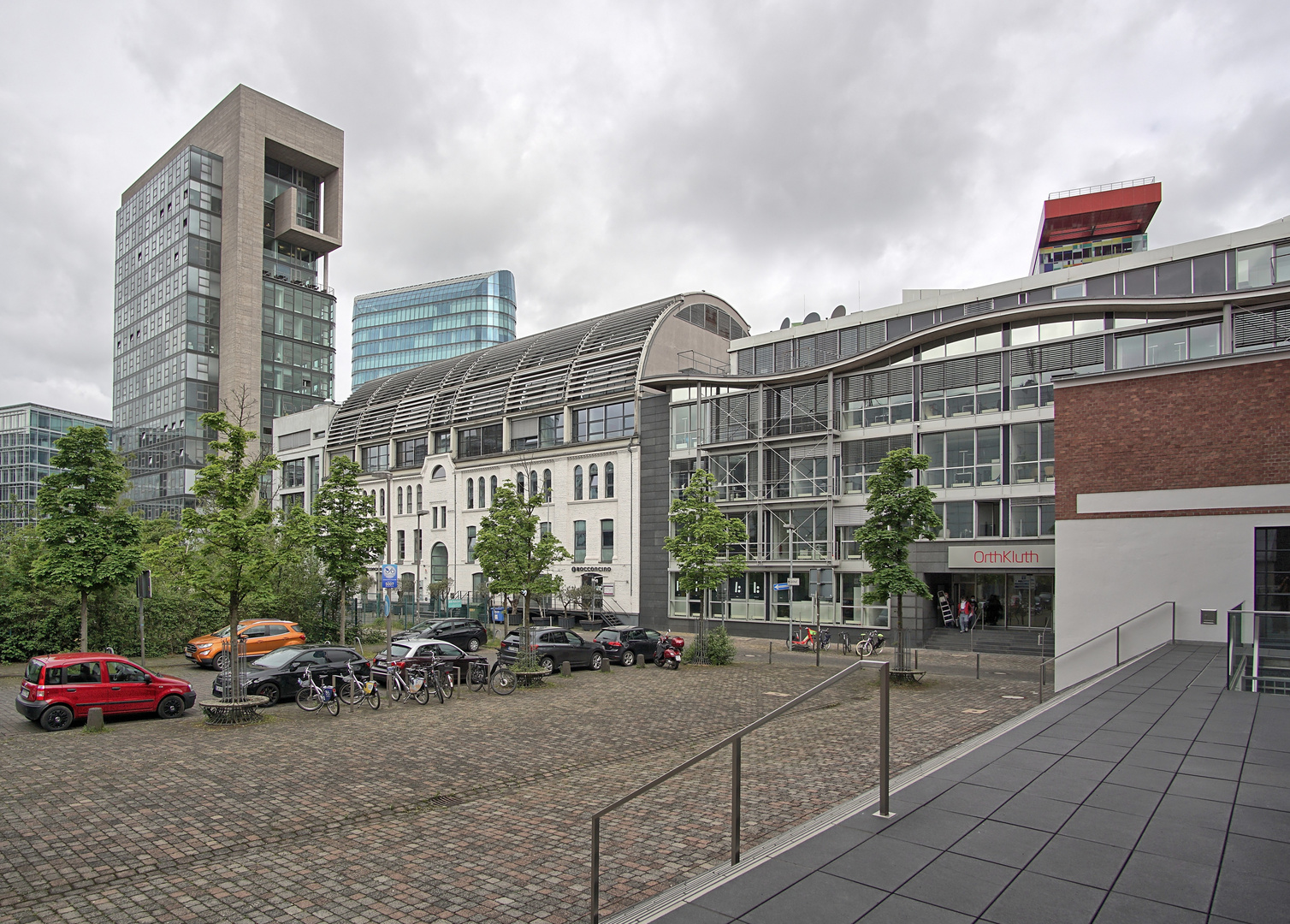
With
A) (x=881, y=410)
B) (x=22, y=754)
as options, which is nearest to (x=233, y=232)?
(x=881, y=410)

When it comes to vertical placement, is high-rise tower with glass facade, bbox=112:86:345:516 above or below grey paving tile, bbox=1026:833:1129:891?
above

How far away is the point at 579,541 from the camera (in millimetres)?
45094

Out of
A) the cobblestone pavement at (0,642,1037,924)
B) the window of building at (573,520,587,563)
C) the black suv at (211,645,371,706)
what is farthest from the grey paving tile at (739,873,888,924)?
the window of building at (573,520,587,563)

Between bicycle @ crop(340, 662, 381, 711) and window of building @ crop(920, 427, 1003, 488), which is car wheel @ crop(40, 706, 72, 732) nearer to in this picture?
bicycle @ crop(340, 662, 381, 711)

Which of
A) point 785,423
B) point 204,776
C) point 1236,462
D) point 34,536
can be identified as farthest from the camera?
point 785,423

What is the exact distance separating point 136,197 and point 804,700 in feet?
347

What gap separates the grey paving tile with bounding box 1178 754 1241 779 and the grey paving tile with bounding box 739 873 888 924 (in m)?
4.58

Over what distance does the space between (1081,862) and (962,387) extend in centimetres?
2889

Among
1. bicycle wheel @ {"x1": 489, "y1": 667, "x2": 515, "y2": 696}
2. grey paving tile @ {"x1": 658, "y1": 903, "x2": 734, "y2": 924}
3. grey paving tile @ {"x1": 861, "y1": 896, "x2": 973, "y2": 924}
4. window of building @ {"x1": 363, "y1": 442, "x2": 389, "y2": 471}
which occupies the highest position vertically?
window of building @ {"x1": 363, "y1": 442, "x2": 389, "y2": 471}

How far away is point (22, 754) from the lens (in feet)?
40.4

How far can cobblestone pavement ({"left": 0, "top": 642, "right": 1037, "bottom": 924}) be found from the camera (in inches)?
270

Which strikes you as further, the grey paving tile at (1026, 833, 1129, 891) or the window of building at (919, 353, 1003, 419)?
the window of building at (919, 353, 1003, 419)

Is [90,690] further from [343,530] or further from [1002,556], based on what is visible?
[1002,556]

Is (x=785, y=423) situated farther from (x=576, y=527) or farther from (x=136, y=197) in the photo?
(x=136, y=197)
